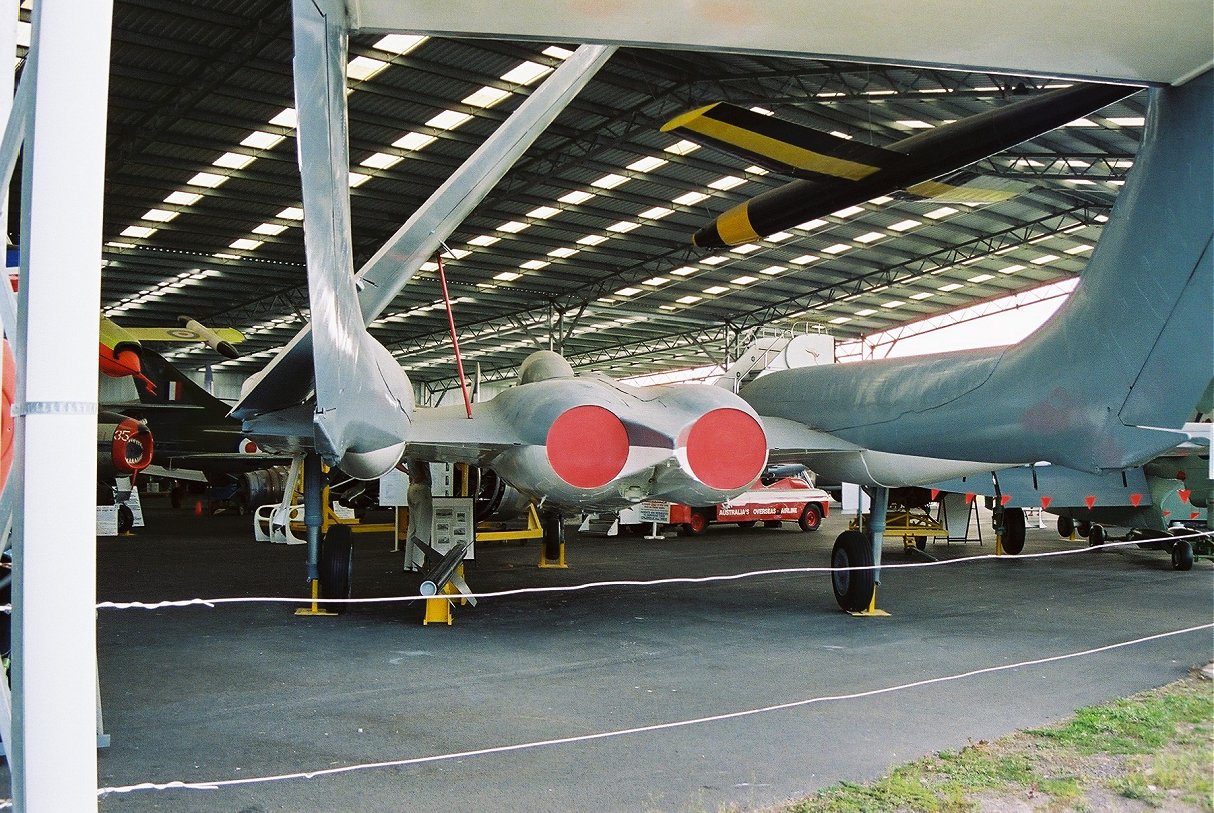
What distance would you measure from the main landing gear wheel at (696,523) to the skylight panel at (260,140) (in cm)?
1114

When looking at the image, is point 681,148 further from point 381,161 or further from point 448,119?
point 381,161

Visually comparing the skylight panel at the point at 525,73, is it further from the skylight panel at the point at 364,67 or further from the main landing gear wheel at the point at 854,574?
the main landing gear wheel at the point at 854,574

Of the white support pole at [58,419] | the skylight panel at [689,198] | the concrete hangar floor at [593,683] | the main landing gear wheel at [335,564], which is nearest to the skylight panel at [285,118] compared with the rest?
the concrete hangar floor at [593,683]

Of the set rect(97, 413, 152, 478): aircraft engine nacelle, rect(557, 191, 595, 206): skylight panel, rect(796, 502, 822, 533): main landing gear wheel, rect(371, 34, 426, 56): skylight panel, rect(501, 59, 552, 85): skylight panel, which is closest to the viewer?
rect(371, 34, 426, 56): skylight panel

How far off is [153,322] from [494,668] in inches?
1146

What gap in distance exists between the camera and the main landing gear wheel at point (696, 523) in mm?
19094

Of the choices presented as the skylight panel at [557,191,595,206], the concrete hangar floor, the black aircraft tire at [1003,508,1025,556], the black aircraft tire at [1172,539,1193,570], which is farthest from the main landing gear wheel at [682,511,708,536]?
the black aircraft tire at [1172,539,1193,570]

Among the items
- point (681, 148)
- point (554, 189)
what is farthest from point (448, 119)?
point (681, 148)

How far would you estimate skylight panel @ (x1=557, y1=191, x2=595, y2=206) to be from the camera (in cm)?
1966

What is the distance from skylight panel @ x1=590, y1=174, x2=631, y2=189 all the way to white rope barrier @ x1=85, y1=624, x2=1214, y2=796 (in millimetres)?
14422

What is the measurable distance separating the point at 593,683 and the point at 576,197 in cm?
1593

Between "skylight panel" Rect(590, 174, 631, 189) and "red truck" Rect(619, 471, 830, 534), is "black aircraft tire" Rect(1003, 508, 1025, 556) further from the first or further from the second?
"skylight panel" Rect(590, 174, 631, 189)

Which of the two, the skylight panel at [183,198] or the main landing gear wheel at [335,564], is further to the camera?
the skylight panel at [183,198]

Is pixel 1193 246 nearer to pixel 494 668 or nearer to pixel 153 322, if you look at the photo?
pixel 494 668
